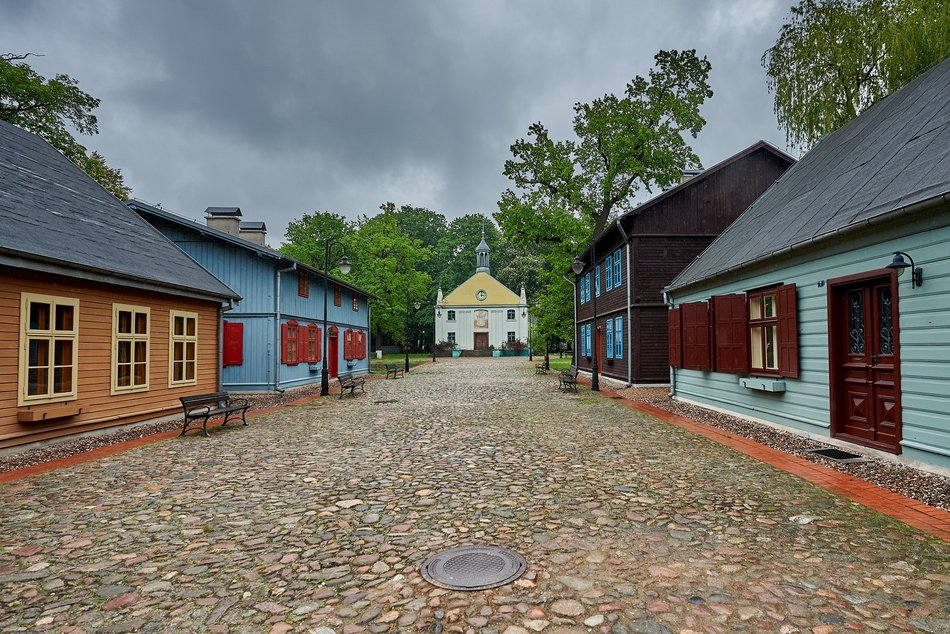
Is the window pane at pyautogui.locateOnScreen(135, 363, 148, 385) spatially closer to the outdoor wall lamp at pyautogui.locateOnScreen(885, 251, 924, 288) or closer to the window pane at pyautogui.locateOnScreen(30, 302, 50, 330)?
the window pane at pyautogui.locateOnScreen(30, 302, 50, 330)

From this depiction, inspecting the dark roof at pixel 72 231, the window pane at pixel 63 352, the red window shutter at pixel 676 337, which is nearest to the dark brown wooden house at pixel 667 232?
the red window shutter at pixel 676 337

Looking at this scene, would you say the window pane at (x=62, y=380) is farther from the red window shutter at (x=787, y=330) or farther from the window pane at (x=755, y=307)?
the window pane at (x=755, y=307)

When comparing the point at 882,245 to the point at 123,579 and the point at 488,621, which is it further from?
the point at 123,579

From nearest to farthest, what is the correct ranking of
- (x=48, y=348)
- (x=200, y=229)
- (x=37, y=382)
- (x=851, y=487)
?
1. (x=851, y=487)
2. (x=37, y=382)
3. (x=48, y=348)
4. (x=200, y=229)

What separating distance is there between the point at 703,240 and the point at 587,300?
346 inches

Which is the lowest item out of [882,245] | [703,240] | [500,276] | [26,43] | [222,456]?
[222,456]

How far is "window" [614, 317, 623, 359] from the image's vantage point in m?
19.4

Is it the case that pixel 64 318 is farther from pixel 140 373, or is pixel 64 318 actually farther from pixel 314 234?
pixel 314 234

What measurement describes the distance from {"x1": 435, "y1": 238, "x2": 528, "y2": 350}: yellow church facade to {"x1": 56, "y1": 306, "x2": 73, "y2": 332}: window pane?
44.6 metres

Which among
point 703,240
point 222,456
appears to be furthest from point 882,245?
point 703,240

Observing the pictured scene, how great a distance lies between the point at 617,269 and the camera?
65.5 feet

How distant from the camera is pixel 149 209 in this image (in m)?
17.2

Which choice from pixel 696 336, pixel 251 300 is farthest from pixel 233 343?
pixel 696 336

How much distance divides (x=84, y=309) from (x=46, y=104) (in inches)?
849
